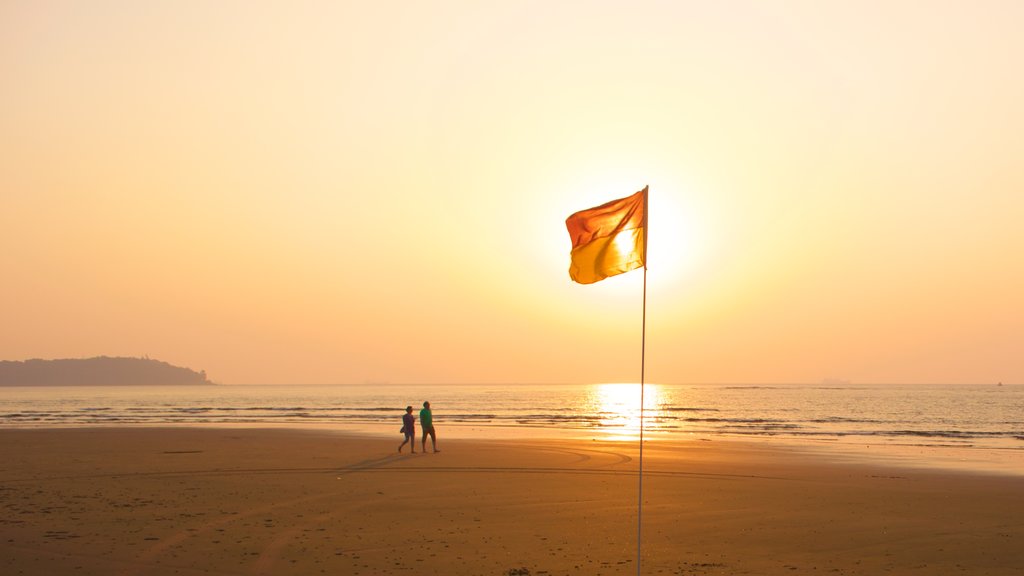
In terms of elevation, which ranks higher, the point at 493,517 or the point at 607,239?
the point at 607,239

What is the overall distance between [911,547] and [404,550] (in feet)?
27.4

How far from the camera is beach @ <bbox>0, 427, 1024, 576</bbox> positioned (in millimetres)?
13016

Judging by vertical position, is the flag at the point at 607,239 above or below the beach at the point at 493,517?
above

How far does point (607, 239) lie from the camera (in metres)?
13.5

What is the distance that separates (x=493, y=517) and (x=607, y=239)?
6.56 metres

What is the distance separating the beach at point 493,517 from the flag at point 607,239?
14.5ft

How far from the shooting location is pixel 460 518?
55.4ft

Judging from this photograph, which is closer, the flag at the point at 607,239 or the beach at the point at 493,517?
the beach at the point at 493,517

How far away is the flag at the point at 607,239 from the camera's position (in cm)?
1333

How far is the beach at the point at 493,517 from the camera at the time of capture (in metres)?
13.0

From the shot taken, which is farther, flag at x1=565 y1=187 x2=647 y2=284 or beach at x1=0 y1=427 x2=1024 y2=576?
flag at x1=565 y1=187 x2=647 y2=284

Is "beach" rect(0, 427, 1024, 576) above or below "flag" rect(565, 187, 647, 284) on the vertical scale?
below

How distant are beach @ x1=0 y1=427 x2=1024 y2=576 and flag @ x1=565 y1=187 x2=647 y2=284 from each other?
4.43 meters

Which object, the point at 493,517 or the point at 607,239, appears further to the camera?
the point at 493,517
